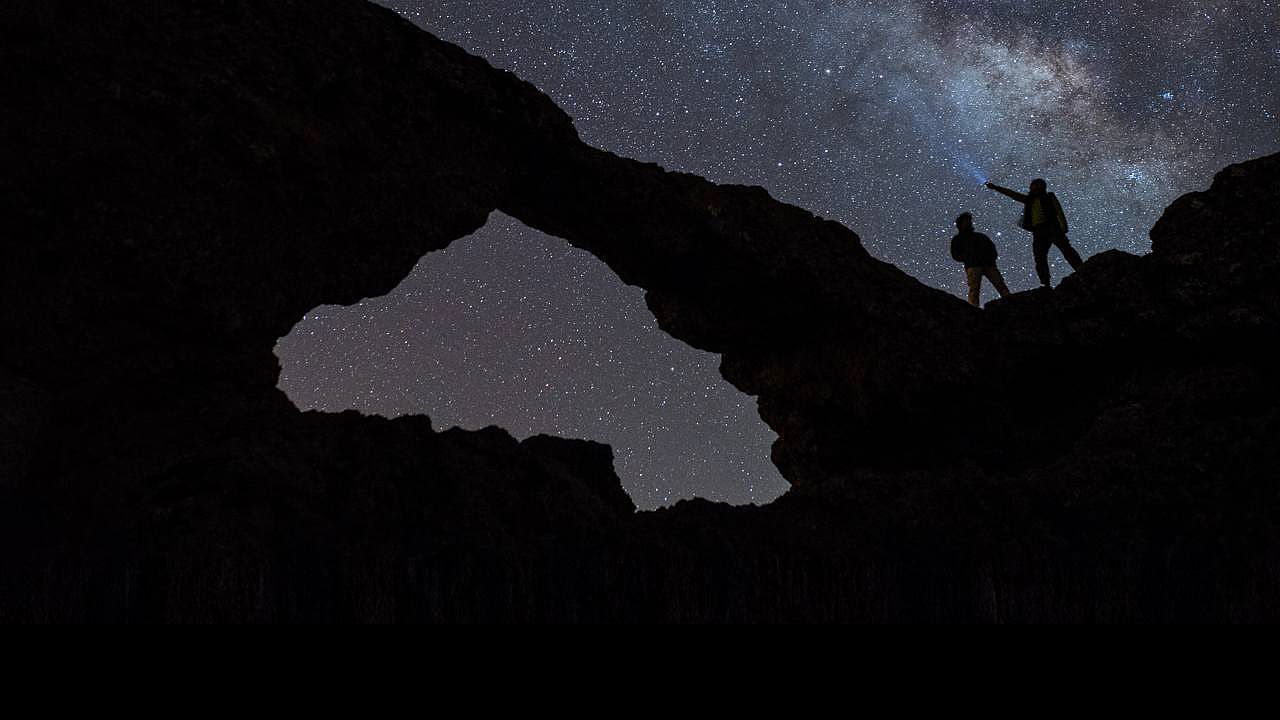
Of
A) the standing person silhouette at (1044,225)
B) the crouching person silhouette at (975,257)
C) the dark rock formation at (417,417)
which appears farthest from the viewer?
the crouching person silhouette at (975,257)

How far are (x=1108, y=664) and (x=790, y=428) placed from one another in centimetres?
1055

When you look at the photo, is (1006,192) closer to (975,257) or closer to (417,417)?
(975,257)

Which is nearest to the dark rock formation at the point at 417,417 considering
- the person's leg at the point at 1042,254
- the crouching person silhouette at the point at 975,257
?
the person's leg at the point at 1042,254

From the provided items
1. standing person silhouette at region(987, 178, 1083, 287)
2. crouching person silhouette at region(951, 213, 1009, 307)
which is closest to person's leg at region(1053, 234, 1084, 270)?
standing person silhouette at region(987, 178, 1083, 287)

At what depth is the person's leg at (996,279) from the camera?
12672 mm

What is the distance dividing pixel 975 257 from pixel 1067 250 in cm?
132

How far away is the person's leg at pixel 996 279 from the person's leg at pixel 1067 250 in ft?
3.59

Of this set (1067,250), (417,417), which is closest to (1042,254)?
(1067,250)

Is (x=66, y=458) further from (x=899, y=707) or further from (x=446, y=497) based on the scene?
(x=899, y=707)

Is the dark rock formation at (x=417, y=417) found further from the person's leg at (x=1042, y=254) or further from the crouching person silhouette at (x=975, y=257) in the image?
the crouching person silhouette at (x=975, y=257)

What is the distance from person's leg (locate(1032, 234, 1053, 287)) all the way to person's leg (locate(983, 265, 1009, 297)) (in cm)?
89

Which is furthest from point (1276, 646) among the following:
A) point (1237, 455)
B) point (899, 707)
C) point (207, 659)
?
point (1237, 455)

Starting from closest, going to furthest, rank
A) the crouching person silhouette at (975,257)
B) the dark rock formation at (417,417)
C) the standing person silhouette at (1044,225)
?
the dark rock formation at (417,417) < the standing person silhouette at (1044,225) < the crouching person silhouette at (975,257)

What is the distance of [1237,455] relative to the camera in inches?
302
